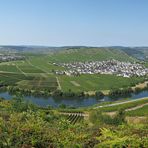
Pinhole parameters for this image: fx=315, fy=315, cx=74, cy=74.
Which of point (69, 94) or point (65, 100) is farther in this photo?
point (69, 94)

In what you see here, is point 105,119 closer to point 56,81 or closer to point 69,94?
point 69,94

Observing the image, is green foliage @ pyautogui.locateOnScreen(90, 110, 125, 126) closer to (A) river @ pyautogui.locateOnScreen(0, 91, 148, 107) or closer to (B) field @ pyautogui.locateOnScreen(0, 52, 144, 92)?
(A) river @ pyautogui.locateOnScreen(0, 91, 148, 107)

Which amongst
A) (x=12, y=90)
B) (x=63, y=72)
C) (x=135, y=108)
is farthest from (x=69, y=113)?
(x=63, y=72)

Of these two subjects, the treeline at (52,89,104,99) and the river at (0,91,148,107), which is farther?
the treeline at (52,89,104,99)

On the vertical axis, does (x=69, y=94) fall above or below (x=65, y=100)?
above

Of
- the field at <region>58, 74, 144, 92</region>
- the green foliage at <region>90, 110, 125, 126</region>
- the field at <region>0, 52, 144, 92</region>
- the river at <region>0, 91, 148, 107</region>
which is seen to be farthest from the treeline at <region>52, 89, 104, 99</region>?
the green foliage at <region>90, 110, 125, 126</region>

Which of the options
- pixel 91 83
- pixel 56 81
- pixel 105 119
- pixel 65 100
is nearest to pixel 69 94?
pixel 65 100

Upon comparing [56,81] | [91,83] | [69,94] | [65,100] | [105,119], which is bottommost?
[65,100]

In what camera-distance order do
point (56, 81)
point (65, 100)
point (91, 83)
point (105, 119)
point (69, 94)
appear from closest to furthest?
point (105, 119) < point (65, 100) < point (69, 94) < point (91, 83) < point (56, 81)

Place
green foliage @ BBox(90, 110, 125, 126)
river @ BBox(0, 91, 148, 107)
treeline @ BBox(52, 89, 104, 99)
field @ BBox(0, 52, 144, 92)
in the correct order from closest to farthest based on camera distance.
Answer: green foliage @ BBox(90, 110, 125, 126), river @ BBox(0, 91, 148, 107), treeline @ BBox(52, 89, 104, 99), field @ BBox(0, 52, 144, 92)

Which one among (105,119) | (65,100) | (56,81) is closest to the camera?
(105,119)

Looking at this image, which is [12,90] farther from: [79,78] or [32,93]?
[79,78]
